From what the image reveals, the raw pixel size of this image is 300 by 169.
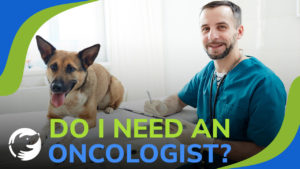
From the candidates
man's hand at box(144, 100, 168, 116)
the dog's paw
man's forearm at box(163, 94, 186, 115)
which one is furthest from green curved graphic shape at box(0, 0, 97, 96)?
man's forearm at box(163, 94, 186, 115)

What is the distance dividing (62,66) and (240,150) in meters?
0.68

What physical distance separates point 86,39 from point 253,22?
893 millimetres

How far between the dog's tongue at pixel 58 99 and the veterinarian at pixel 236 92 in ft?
1.45

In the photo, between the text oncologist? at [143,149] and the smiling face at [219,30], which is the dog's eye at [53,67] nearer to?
the text oncologist? at [143,149]

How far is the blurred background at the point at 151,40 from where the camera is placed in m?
1.05

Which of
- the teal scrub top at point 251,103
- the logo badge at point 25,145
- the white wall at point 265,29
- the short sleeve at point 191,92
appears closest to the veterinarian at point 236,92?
the teal scrub top at point 251,103

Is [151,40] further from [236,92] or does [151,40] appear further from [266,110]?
[266,110]

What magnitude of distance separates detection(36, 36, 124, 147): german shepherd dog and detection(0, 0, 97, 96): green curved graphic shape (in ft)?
0.31

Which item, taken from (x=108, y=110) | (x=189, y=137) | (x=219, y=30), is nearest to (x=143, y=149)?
(x=189, y=137)

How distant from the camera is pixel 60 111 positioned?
0.84m

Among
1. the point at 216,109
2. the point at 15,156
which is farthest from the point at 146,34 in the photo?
the point at 15,156

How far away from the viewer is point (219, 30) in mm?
859

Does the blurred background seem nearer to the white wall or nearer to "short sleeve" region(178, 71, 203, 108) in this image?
the white wall

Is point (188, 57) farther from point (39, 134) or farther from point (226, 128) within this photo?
point (39, 134)
